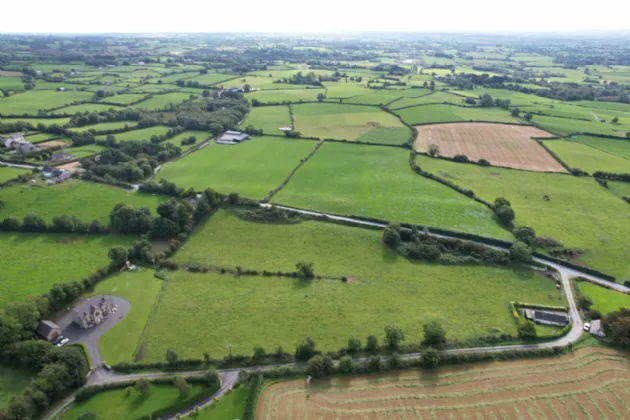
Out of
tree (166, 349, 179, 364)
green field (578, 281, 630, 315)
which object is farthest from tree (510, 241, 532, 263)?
tree (166, 349, 179, 364)

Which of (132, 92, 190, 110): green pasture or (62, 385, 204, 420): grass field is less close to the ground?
(132, 92, 190, 110): green pasture

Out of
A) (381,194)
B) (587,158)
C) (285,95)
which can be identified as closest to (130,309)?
(381,194)

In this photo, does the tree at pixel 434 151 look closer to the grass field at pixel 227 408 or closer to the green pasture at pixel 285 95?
the green pasture at pixel 285 95

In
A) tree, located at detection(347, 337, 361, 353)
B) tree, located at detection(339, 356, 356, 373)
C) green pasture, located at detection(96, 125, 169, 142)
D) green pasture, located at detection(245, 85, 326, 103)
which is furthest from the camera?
green pasture, located at detection(245, 85, 326, 103)

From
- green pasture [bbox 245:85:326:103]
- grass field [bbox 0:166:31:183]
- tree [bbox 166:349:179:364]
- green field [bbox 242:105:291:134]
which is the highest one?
green pasture [bbox 245:85:326:103]

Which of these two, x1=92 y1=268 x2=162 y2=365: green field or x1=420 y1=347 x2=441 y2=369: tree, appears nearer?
x1=420 y1=347 x2=441 y2=369: tree

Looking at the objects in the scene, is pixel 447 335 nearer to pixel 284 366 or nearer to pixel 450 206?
pixel 284 366

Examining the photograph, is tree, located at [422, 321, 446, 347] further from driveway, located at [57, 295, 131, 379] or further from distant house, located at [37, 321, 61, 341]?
distant house, located at [37, 321, 61, 341]

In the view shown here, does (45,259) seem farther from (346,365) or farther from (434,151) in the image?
(434,151)
